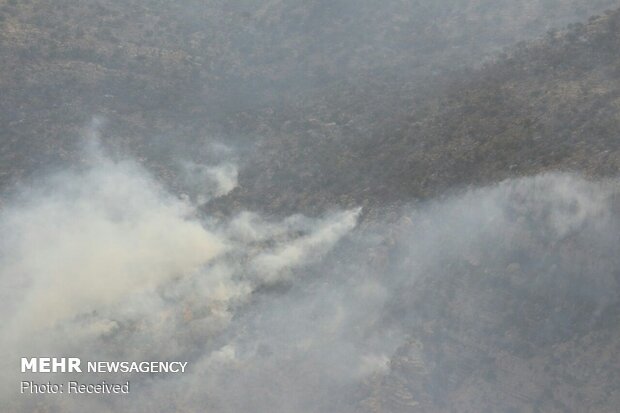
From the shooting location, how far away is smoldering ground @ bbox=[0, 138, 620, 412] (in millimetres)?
39969

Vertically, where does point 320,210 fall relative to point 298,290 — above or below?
above

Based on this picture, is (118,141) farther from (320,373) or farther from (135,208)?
(320,373)

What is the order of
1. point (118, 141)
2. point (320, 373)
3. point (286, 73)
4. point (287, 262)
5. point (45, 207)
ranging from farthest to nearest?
1. point (286, 73)
2. point (118, 141)
3. point (45, 207)
4. point (287, 262)
5. point (320, 373)

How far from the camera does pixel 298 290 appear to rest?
46.6 meters

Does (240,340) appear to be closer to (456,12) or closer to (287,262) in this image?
(287,262)

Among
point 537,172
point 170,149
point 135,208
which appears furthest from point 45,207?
point 537,172

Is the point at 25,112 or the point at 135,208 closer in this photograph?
the point at 135,208

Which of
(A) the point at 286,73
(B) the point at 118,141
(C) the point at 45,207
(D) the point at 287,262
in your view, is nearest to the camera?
(D) the point at 287,262

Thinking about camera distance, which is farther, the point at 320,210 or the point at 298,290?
the point at 320,210

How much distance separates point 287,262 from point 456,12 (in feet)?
118

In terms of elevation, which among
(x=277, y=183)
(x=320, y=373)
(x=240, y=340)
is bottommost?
(x=320, y=373)

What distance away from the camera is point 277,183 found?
56156mm

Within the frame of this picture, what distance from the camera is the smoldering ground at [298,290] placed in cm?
3997

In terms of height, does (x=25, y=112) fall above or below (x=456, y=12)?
below
